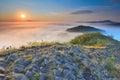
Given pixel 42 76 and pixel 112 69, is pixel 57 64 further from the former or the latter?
pixel 112 69

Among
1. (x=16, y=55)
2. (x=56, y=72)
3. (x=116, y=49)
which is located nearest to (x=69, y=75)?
(x=56, y=72)

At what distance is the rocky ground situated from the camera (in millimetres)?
6008

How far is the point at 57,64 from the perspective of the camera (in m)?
6.39

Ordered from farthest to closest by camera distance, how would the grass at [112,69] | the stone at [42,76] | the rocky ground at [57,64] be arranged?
the grass at [112,69], the rocky ground at [57,64], the stone at [42,76]

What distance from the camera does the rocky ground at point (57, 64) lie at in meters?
6.01

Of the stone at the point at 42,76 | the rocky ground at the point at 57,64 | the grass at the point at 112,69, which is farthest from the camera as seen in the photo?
the grass at the point at 112,69

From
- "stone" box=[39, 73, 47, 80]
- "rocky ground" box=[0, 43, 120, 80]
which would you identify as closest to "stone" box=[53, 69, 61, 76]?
"rocky ground" box=[0, 43, 120, 80]

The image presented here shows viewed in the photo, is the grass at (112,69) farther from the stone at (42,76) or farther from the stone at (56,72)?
the stone at (42,76)

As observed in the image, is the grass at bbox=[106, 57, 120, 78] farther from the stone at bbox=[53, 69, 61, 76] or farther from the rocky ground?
the stone at bbox=[53, 69, 61, 76]

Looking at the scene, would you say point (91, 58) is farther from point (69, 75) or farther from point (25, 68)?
point (25, 68)

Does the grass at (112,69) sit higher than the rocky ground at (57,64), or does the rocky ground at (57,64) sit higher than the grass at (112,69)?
the rocky ground at (57,64)

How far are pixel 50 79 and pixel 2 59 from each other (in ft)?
5.02

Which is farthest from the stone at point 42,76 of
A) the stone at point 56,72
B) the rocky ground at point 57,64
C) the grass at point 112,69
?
the grass at point 112,69

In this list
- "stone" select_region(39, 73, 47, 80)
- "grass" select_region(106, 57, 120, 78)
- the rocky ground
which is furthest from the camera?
"grass" select_region(106, 57, 120, 78)
